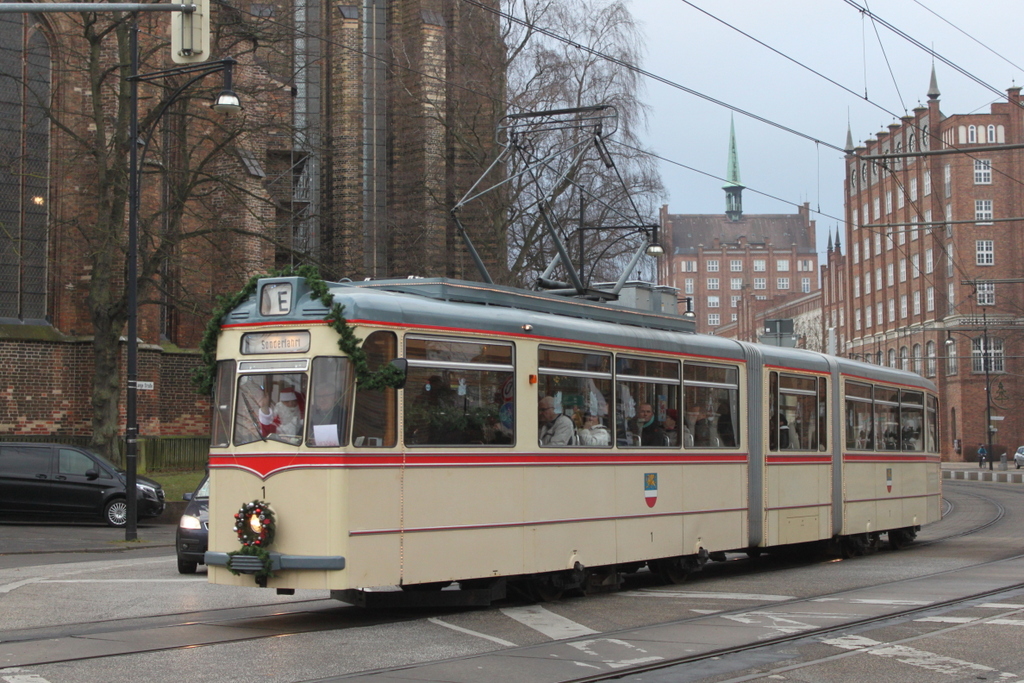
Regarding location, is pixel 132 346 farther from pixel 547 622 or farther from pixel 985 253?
pixel 985 253

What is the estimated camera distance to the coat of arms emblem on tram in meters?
13.6

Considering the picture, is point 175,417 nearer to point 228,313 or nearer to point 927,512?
point 927,512

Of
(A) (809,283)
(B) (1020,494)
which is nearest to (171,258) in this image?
(B) (1020,494)

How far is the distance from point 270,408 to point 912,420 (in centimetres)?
1292

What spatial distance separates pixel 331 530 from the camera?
10180 millimetres

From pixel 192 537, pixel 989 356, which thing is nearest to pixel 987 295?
pixel 989 356

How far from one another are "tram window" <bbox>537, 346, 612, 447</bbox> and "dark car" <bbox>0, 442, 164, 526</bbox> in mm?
13206

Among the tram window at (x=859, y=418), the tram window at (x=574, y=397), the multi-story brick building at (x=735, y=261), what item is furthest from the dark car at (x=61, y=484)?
the multi-story brick building at (x=735, y=261)

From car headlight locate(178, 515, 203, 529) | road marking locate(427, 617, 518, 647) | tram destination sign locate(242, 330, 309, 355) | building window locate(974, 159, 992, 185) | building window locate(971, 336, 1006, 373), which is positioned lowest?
Answer: road marking locate(427, 617, 518, 647)

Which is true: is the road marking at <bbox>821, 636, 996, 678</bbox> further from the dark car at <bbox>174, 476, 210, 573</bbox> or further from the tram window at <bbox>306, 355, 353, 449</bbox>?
the dark car at <bbox>174, 476, 210, 573</bbox>

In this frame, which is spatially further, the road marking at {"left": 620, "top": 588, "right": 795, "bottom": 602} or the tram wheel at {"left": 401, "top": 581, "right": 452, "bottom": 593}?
the road marking at {"left": 620, "top": 588, "right": 795, "bottom": 602}

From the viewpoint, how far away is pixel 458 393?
1123cm

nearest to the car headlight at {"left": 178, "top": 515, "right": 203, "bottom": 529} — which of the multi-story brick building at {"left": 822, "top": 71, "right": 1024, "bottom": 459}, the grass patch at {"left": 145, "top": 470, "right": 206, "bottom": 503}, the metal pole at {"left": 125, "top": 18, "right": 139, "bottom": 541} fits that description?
the metal pole at {"left": 125, "top": 18, "right": 139, "bottom": 541}

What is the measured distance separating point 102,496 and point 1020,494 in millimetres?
29229
